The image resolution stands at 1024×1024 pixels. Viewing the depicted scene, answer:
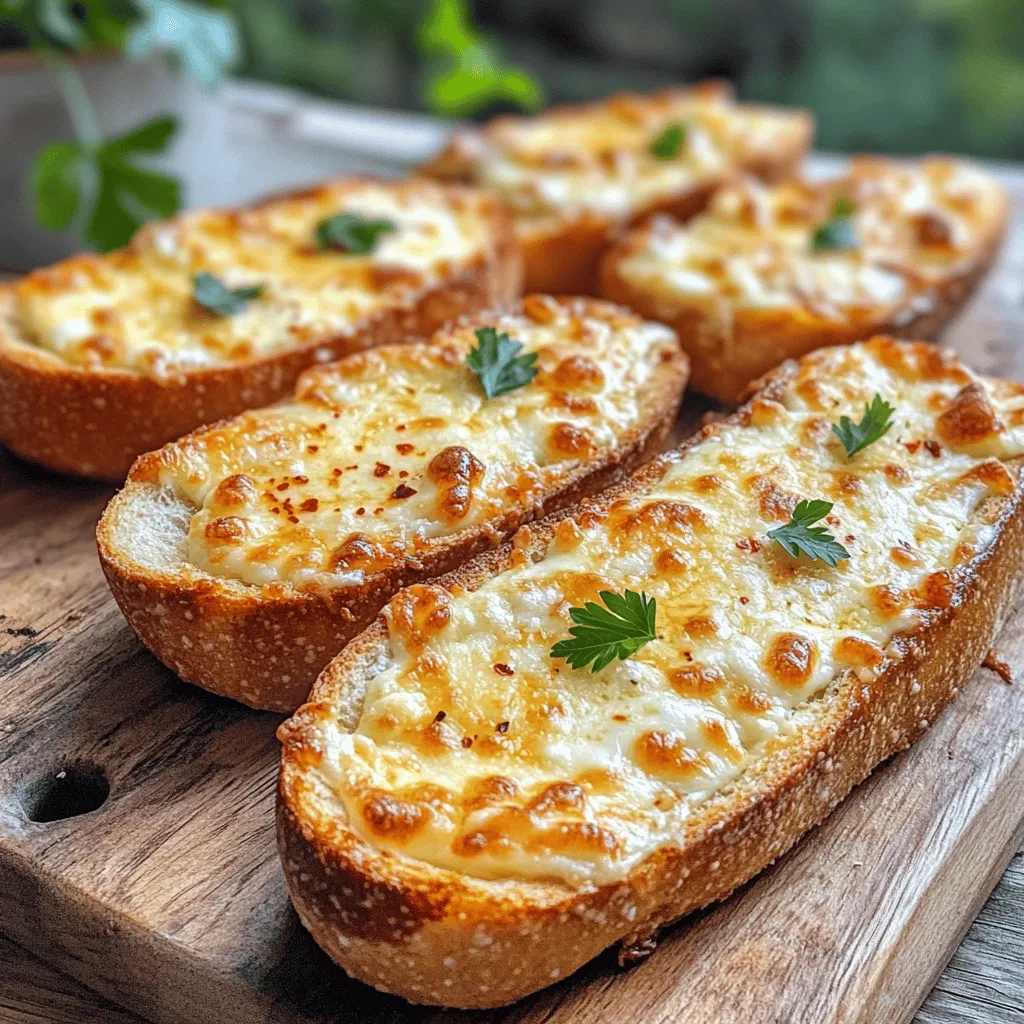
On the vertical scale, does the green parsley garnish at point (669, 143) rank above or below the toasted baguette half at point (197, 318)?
above

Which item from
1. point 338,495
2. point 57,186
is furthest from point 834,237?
point 57,186

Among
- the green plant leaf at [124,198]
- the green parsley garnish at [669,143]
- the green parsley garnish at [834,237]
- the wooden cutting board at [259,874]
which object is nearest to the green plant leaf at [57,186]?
the green plant leaf at [124,198]

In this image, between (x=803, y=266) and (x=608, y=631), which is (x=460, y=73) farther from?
(x=608, y=631)

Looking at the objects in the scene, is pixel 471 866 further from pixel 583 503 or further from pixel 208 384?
pixel 208 384

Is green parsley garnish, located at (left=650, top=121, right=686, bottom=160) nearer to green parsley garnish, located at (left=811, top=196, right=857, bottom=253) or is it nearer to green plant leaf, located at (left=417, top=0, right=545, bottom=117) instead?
green plant leaf, located at (left=417, top=0, right=545, bottom=117)

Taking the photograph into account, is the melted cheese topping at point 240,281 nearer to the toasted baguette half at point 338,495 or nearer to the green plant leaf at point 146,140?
the green plant leaf at point 146,140

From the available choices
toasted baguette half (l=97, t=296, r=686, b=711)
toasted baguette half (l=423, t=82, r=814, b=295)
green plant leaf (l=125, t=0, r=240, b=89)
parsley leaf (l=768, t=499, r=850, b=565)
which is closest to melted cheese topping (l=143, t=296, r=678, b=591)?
toasted baguette half (l=97, t=296, r=686, b=711)

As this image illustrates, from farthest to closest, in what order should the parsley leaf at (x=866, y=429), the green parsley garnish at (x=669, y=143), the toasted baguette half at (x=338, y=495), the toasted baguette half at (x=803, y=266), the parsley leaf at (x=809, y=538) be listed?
the green parsley garnish at (x=669, y=143) → the toasted baguette half at (x=803, y=266) → the parsley leaf at (x=866, y=429) → the toasted baguette half at (x=338, y=495) → the parsley leaf at (x=809, y=538)
